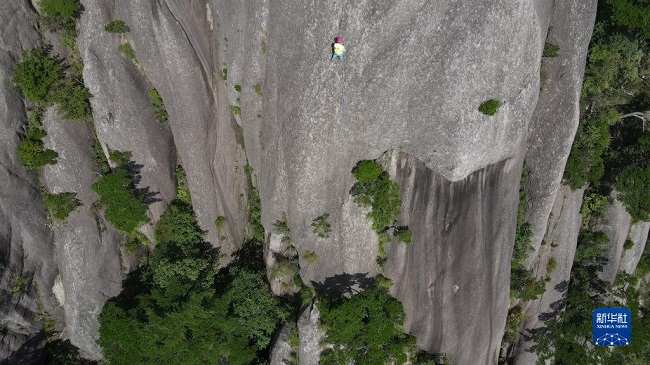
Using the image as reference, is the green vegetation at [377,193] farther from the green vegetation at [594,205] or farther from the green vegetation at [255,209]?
the green vegetation at [594,205]

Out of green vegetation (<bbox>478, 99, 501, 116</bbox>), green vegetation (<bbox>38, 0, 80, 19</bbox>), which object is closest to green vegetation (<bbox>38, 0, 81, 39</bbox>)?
green vegetation (<bbox>38, 0, 80, 19</bbox>)

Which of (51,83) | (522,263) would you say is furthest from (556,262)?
(51,83)

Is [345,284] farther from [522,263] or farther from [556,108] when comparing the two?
[556,108]

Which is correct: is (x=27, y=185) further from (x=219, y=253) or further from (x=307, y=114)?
(x=307, y=114)

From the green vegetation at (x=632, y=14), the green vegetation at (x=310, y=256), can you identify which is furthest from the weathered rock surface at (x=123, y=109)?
the green vegetation at (x=632, y=14)

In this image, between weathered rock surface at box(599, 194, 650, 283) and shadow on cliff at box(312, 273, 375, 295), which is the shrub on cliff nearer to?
shadow on cliff at box(312, 273, 375, 295)
